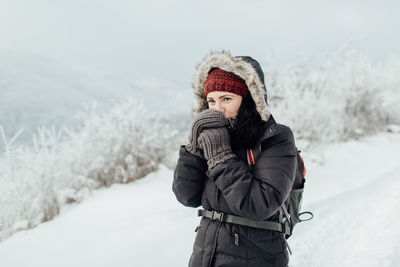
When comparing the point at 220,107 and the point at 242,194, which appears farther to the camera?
the point at 220,107

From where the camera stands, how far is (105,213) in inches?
182

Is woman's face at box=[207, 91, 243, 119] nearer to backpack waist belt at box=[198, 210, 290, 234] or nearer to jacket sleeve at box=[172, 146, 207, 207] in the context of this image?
jacket sleeve at box=[172, 146, 207, 207]

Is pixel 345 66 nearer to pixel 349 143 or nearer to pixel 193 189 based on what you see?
pixel 349 143

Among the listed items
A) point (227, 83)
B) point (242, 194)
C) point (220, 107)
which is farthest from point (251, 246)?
point (227, 83)

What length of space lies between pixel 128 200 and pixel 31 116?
26.9ft

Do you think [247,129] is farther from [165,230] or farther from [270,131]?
[165,230]

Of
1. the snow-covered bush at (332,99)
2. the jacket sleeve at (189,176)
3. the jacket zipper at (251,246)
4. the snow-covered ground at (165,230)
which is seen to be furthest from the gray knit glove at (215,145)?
the snow-covered bush at (332,99)

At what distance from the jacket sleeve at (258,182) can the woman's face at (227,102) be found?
294 millimetres

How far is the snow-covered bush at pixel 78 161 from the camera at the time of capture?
16.1 ft

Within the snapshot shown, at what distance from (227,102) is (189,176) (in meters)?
0.44


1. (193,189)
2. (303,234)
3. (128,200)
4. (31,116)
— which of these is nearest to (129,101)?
(128,200)

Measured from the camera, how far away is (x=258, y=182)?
4.80 feet

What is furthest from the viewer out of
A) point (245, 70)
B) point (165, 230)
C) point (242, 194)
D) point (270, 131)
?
point (165, 230)

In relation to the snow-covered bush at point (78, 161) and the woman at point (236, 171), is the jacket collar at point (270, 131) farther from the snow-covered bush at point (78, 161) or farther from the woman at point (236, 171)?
the snow-covered bush at point (78, 161)
